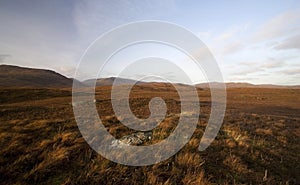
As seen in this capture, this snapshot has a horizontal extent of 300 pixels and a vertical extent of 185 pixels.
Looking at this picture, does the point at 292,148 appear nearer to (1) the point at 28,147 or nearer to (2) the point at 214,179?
(2) the point at 214,179

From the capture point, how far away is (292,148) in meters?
8.45

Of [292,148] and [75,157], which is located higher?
[75,157]

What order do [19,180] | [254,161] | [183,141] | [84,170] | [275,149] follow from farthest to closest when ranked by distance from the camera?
[275,149] < [183,141] < [254,161] < [84,170] < [19,180]

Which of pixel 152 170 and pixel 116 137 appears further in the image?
pixel 116 137

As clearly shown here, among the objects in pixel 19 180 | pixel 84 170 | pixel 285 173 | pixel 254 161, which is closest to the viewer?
pixel 19 180

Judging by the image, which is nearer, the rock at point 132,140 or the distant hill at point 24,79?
the rock at point 132,140

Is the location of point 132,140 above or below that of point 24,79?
below

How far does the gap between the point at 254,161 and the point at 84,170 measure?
523cm

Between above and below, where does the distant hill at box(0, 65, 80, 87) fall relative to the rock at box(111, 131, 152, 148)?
above

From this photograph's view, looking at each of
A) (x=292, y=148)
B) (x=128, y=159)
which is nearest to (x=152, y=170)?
(x=128, y=159)

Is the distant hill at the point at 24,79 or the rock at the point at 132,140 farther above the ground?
the distant hill at the point at 24,79

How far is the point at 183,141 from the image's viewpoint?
7.20m

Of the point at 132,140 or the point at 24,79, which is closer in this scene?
the point at 132,140

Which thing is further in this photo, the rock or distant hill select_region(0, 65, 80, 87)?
distant hill select_region(0, 65, 80, 87)
